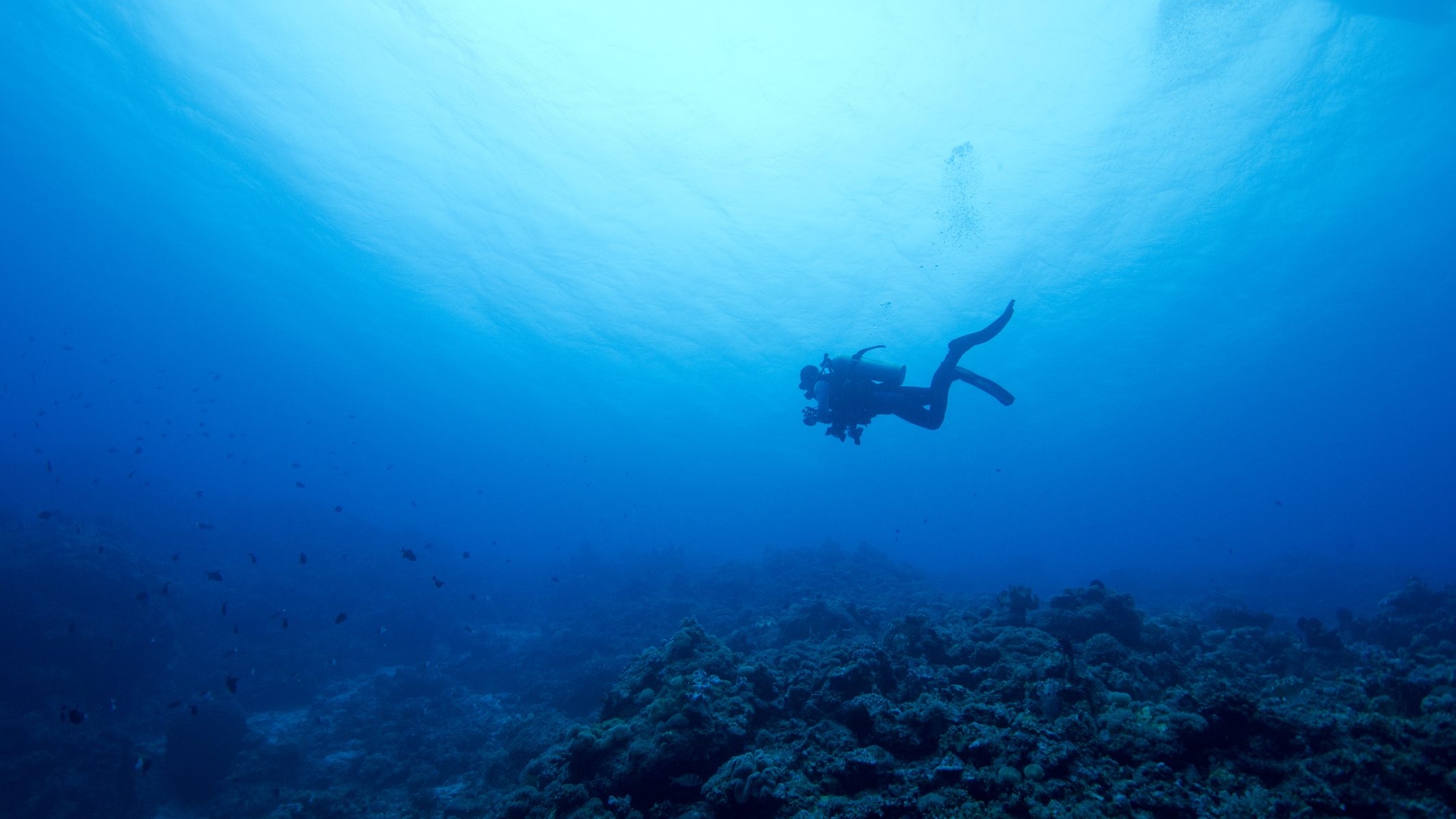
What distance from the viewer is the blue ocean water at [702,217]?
19562mm

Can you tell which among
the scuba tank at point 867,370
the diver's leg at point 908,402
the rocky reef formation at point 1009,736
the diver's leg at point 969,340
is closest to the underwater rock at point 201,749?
the rocky reef formation at point 1009,736

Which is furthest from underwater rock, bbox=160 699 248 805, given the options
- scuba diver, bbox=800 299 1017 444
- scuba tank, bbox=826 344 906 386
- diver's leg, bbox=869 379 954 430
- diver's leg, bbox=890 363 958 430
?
diver's leg, bbox=890 363 958 430

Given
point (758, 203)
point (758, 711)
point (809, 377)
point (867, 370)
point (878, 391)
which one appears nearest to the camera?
point (758, 711)

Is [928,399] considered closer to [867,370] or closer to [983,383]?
[983,383]

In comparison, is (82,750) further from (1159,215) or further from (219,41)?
(1159,215)

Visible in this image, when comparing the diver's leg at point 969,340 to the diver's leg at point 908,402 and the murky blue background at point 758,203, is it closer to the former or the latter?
the diver's leg at point 908,402

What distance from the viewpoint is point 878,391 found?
1248 centimetres

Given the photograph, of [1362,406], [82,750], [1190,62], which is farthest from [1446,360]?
[82,750]

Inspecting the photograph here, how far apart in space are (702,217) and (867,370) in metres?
19.0

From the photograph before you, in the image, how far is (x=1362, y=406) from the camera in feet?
232

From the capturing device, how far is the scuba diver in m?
12.4

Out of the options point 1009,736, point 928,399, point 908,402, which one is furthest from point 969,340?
point 1009,736

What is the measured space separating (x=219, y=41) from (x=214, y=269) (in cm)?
3950

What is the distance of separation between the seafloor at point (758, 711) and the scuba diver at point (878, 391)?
439cm
